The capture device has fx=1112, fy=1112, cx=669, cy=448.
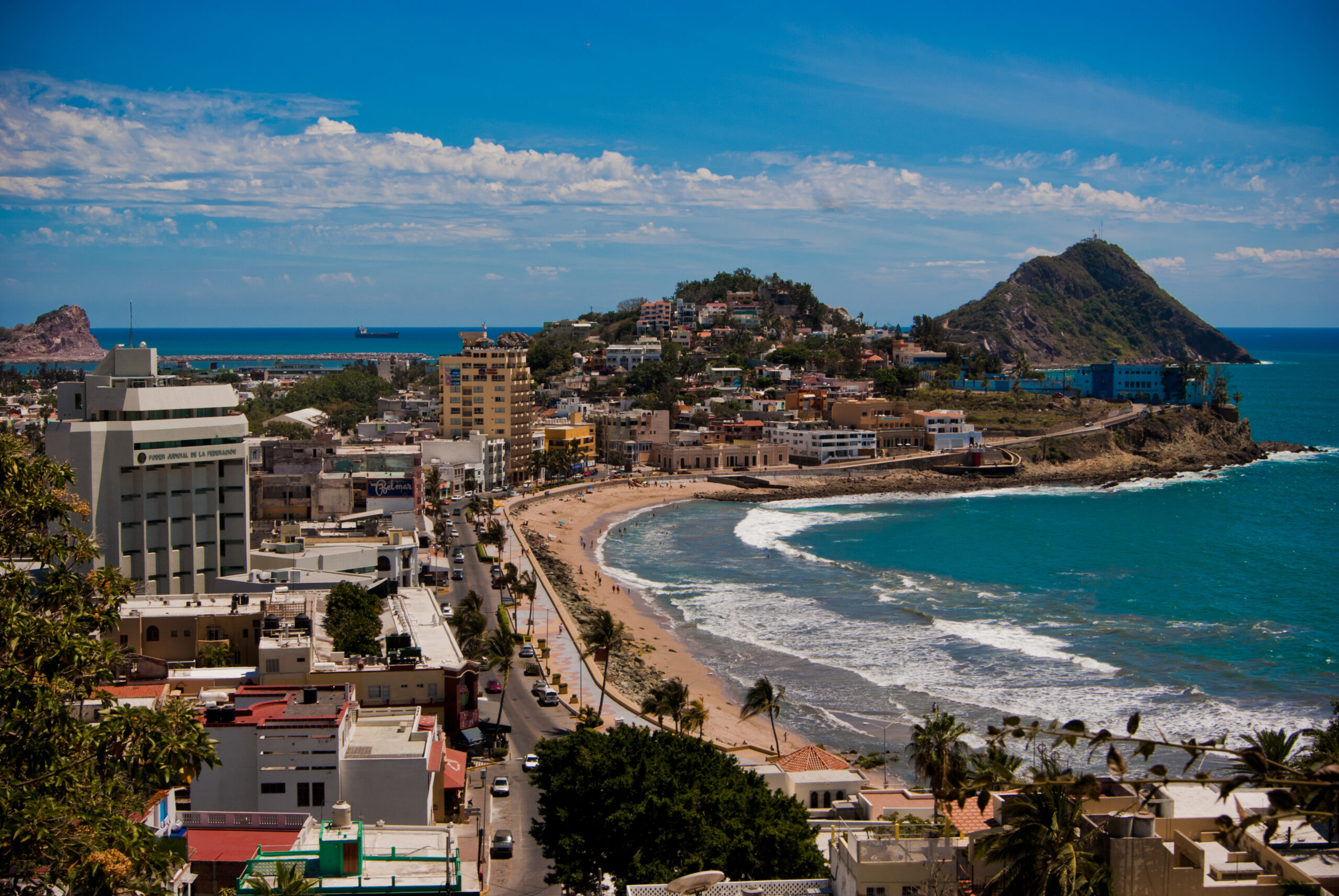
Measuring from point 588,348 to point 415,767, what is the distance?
356 ft

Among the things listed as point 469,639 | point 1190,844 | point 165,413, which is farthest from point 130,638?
point 1190,844

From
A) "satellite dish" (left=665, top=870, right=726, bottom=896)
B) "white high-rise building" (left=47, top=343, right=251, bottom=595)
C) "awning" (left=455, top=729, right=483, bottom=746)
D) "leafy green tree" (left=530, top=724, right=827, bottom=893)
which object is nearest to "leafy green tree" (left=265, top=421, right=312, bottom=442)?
"white high-rise building" (left=47, top=343, right=251, bottom=595)

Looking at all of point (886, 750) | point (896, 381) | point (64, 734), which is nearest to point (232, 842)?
point (64, 734)

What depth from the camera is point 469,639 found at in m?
29.6

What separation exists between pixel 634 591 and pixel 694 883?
1381 inches

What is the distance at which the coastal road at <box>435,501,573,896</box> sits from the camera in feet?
58.6

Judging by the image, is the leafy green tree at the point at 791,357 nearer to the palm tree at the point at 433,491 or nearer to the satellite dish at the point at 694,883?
the palm tree at the point at 433,491

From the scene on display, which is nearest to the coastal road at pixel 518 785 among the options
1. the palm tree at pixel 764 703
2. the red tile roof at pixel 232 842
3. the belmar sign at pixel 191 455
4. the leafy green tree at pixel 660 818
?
the leafy green tree at pixel 660 818

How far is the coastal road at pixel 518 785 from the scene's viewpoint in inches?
703

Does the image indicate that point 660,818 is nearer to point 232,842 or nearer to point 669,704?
point 232,842

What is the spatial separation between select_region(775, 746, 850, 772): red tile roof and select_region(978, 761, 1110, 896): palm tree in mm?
12138

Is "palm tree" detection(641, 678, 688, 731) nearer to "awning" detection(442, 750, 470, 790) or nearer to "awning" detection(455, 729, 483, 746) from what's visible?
"awning" detection(455, 729, 483, 746)

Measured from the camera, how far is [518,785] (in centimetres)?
2233

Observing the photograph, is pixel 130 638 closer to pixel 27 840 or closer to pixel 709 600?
pixel 27 840
